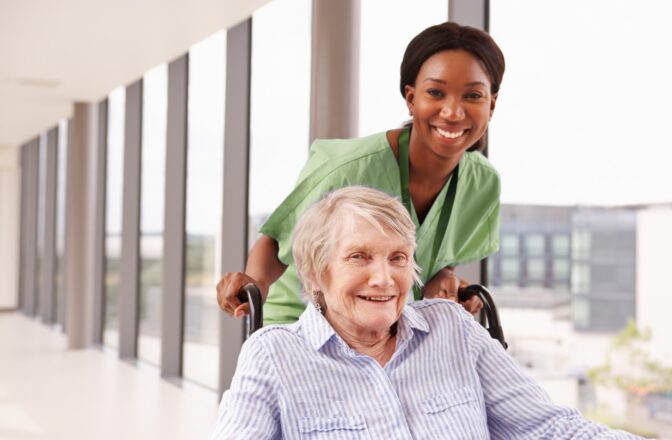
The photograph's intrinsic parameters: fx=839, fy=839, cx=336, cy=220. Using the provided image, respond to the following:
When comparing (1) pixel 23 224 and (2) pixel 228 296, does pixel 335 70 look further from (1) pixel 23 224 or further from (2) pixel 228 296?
(1) pixel 23 224

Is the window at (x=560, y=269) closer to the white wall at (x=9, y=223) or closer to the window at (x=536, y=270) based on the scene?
the window at (x=536, y=270)

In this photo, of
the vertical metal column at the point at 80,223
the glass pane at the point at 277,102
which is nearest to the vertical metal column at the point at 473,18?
the glass pane at the point at 277,102

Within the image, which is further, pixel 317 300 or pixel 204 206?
pixel 204 206

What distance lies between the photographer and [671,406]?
3.10 metres

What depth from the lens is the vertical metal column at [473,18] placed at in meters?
3.76

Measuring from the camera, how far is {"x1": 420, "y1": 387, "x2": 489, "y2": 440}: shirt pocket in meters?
1.65

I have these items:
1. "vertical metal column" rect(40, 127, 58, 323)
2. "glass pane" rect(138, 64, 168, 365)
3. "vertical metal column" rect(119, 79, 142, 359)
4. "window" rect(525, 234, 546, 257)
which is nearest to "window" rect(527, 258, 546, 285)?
"window" rect(525, 234, 546, 257)

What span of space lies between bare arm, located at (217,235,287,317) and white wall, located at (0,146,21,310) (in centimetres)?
1251

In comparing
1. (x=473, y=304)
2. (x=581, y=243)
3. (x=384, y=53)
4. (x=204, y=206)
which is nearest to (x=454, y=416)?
(x=473, y=304)

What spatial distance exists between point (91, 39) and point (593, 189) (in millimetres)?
4272

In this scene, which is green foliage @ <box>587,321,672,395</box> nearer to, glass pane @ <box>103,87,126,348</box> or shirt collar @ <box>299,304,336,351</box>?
shirt collar @ <box>299,304,336,351</box>

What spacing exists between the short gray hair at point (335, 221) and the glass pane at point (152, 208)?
19.0 feet

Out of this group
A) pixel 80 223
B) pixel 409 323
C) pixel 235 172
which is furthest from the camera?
pixel 80 223

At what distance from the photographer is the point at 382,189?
6.66ft
